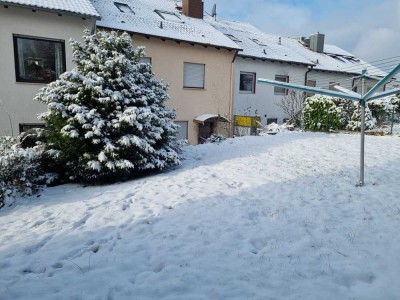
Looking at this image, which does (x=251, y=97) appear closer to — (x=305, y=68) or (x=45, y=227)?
(x=305, y=68)

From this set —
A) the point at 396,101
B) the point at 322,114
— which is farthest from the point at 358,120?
the point at 396,101

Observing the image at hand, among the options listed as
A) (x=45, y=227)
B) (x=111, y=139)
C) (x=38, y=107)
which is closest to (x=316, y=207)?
(x=45, y=227)

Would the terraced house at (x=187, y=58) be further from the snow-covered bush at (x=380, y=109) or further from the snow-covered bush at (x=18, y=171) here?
the snow-covered bush at (x=18, y=171)

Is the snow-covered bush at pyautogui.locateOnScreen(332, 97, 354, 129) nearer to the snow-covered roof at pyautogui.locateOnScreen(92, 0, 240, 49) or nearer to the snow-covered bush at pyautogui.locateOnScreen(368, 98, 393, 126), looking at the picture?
the snow-covered bush at pyautogui.locateOnScreen(368, 98, 393, 126)

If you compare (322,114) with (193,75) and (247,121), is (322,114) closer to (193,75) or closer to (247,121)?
(247,121)

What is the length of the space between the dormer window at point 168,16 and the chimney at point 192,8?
3.88 ft

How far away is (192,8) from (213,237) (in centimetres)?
1527

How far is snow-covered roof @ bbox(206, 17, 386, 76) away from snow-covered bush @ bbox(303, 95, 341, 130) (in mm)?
5444

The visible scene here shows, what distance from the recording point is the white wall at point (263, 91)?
642 inches

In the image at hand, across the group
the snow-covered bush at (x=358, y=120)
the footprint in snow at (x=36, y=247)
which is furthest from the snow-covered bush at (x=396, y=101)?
the footprint in snow at (x=36, y=247)

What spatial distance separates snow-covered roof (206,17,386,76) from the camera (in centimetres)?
1717

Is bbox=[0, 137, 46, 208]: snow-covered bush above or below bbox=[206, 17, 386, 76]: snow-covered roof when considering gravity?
below

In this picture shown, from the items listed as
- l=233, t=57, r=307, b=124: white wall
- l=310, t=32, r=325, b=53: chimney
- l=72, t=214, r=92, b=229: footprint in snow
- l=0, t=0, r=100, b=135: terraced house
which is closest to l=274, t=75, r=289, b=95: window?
l=233, t=57, r=307, b=124: white wall

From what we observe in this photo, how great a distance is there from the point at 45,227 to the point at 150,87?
4180 millimetres
